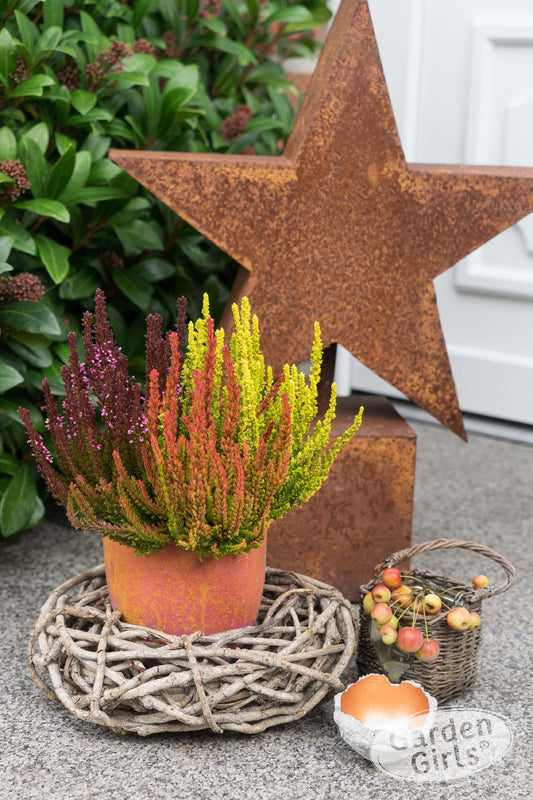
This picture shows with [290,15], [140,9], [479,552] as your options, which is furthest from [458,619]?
[290,15]

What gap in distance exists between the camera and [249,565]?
4.25ft

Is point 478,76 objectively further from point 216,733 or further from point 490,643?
point 216,733

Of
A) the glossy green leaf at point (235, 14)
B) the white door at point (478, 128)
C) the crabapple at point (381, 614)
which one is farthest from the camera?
the white door at point (478, 128)

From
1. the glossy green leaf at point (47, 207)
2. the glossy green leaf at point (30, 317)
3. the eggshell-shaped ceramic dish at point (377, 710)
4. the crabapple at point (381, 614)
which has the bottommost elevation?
the eggshell-shaped ceramic dish at point (377, 710)

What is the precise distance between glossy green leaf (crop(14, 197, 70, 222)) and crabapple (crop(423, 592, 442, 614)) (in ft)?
2.82

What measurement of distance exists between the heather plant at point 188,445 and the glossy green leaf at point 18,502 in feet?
1.41

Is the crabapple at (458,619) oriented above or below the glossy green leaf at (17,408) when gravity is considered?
below

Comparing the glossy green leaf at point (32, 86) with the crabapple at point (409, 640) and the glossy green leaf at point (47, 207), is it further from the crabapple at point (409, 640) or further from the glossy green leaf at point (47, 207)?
the crabapple at point (409, 640)

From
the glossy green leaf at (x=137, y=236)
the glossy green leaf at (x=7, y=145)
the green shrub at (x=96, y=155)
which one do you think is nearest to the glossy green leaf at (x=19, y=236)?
the green shrub at (x=96, y=155)

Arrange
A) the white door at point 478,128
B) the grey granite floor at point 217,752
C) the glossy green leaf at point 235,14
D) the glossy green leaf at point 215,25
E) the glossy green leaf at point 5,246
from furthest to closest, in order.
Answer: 1. the white door at point 478,128
2. the glossy green leaf at point 235,14
3. the glossy green leaf at point 215,25
4. the glossy green leaf at point 5,246
5. the grey granite floor at point 217,752

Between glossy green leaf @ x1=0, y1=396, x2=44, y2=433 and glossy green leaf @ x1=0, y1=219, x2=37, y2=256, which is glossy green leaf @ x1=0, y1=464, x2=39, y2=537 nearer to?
glossy green leaf @ x1=0, y1=396, x2=44, y2=433

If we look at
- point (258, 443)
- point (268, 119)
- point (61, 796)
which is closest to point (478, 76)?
point (268, 119)

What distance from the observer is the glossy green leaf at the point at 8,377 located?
1.57 m

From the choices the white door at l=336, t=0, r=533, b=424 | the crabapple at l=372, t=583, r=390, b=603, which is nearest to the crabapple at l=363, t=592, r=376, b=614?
the crabapple at l=372, t=583, r=390, b=603
